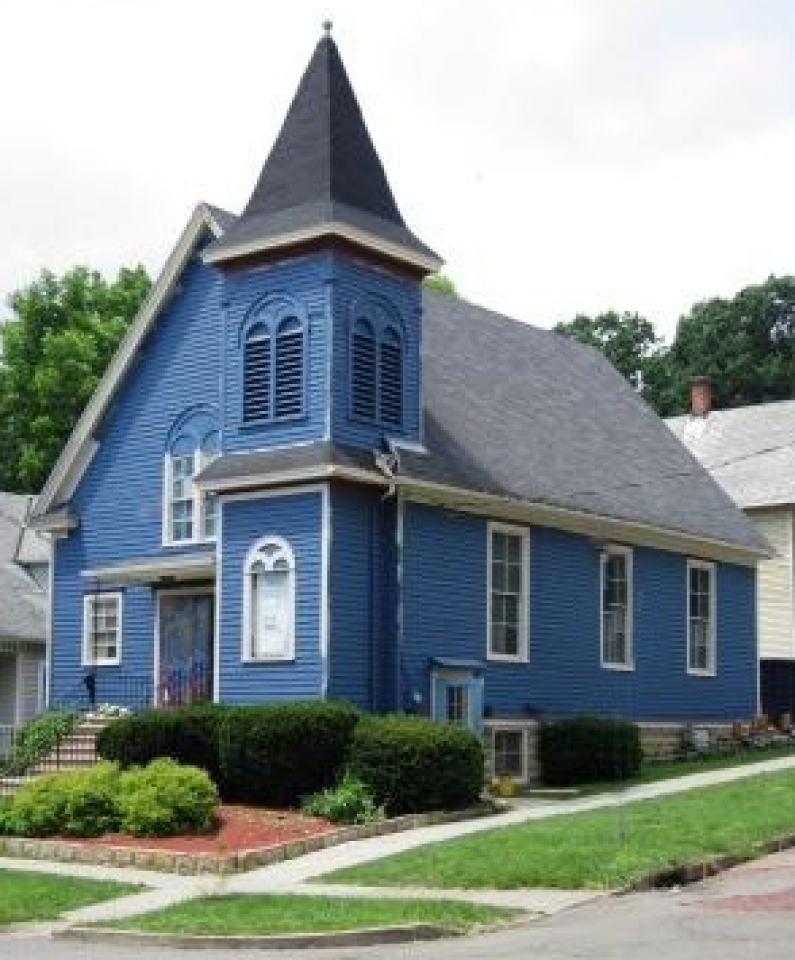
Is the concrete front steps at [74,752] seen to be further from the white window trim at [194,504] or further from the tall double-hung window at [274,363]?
the tall double-hung window at [274,363]

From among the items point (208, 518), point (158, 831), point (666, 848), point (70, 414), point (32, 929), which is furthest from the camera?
point (70, 414)

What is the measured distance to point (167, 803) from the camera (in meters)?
22.3

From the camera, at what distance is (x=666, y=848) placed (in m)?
19.0

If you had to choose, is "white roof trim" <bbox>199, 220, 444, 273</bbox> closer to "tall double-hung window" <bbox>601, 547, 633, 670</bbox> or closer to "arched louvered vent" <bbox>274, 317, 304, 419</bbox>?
"arched louvered vent" <bbox>274, 317, 304, 419</bbox>

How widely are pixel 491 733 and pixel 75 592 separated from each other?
26.7ft

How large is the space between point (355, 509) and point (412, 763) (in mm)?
4408

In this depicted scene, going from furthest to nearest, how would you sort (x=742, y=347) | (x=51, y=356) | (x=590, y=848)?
(x=742, y=347) → (x=51, y=356) → (x=590, y=848)

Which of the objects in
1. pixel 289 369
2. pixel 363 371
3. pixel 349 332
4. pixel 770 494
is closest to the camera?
pixel 349 332

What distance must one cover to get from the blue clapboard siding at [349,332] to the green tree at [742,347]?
46766 mm

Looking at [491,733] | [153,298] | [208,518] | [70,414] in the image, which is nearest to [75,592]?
[208,518]

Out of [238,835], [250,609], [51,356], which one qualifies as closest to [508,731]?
[250,609]

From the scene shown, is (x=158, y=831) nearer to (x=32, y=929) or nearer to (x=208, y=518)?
(x=32, y=929)

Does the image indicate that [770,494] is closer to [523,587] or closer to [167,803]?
[523,587]

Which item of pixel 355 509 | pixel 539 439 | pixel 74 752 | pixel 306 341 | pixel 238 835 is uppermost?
pixel 306 341
